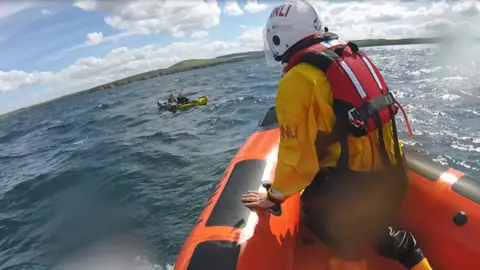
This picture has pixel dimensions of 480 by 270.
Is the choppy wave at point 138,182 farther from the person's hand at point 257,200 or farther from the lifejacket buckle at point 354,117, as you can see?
the lifejacket buckle at point 354,117

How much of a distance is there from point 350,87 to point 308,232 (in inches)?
59.3

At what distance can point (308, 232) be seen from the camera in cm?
312

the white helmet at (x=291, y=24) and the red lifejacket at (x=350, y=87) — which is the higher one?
the white helmet at (x=291, y=24)

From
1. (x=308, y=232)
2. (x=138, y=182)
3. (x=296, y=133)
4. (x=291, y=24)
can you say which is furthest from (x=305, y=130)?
(x=138, y=182)

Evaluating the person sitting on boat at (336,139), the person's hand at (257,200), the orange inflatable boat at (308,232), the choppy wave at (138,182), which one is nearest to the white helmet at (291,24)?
the person sitting on boat at (336,139)

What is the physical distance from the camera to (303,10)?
223cm

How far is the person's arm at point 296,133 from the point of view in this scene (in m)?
2.00

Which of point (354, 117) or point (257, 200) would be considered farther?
point (257, 200)

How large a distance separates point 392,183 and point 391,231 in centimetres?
32

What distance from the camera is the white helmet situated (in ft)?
7.32

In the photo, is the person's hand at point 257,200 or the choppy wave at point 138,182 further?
the choppy wave at point 138,182

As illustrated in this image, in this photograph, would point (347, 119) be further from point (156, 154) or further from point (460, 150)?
point (156, 154)

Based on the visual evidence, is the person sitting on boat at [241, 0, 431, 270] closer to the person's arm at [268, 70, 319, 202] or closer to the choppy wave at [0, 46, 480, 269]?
the person's arm at [268, 70, 319, 202]

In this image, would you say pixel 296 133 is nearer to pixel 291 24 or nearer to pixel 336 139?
pixel 336 139
